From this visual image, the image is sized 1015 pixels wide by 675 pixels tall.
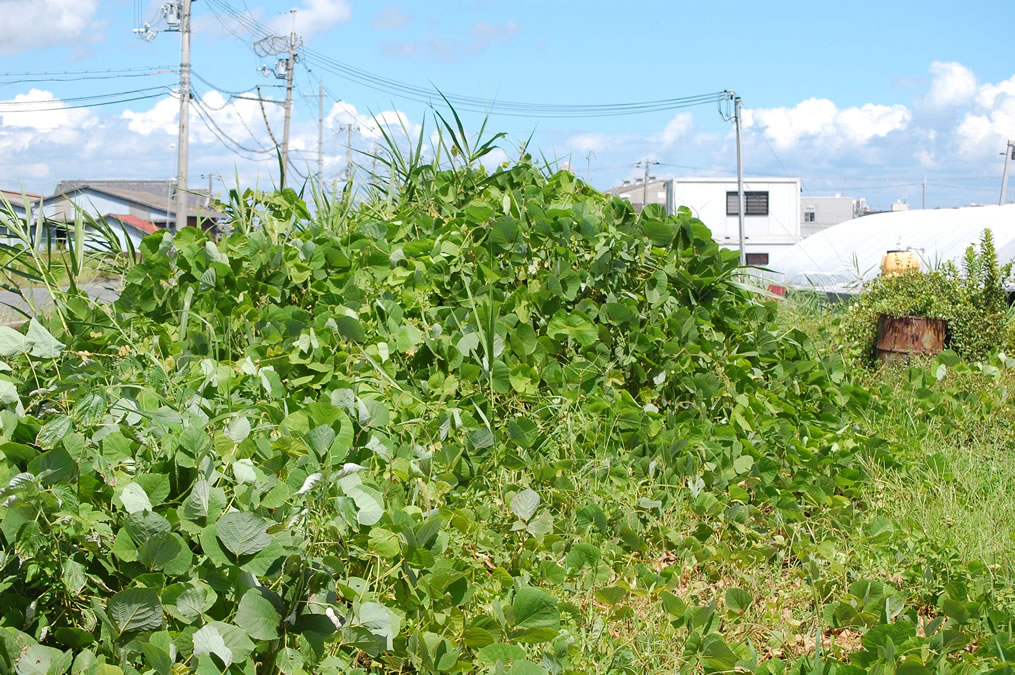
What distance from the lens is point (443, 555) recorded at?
2.62 m

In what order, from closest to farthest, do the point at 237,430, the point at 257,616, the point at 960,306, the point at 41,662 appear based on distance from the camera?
the point at 41,662 → the point at 257,616 → the point at 237,430 → the point at 960,306

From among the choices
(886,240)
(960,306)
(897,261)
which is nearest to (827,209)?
(886,240)

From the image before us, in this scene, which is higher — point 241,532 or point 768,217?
point 768,217

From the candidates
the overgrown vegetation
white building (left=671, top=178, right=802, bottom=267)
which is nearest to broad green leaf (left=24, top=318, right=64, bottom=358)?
the overgrown vegetation

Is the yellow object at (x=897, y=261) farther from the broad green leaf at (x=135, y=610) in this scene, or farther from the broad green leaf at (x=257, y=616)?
the broad green leaf at (x=135, y=610)

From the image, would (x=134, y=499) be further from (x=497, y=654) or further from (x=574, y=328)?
(x=574, y=328)

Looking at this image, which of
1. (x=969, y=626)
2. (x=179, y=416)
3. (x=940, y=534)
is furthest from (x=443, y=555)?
(x=940, y=534)

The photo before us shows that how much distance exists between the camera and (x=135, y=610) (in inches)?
75.8

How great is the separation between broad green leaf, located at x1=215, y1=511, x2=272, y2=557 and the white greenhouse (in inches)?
648

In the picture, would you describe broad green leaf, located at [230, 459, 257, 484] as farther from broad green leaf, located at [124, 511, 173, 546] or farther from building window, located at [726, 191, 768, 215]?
building window, located at [726, 191, 768, 215]

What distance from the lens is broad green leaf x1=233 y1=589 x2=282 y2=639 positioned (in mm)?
1978

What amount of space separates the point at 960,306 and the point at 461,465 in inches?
244

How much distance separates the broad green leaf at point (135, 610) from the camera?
1.92 m

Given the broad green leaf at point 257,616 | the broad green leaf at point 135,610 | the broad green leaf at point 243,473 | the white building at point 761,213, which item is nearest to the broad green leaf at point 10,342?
the broad green leaf at point 243,473
